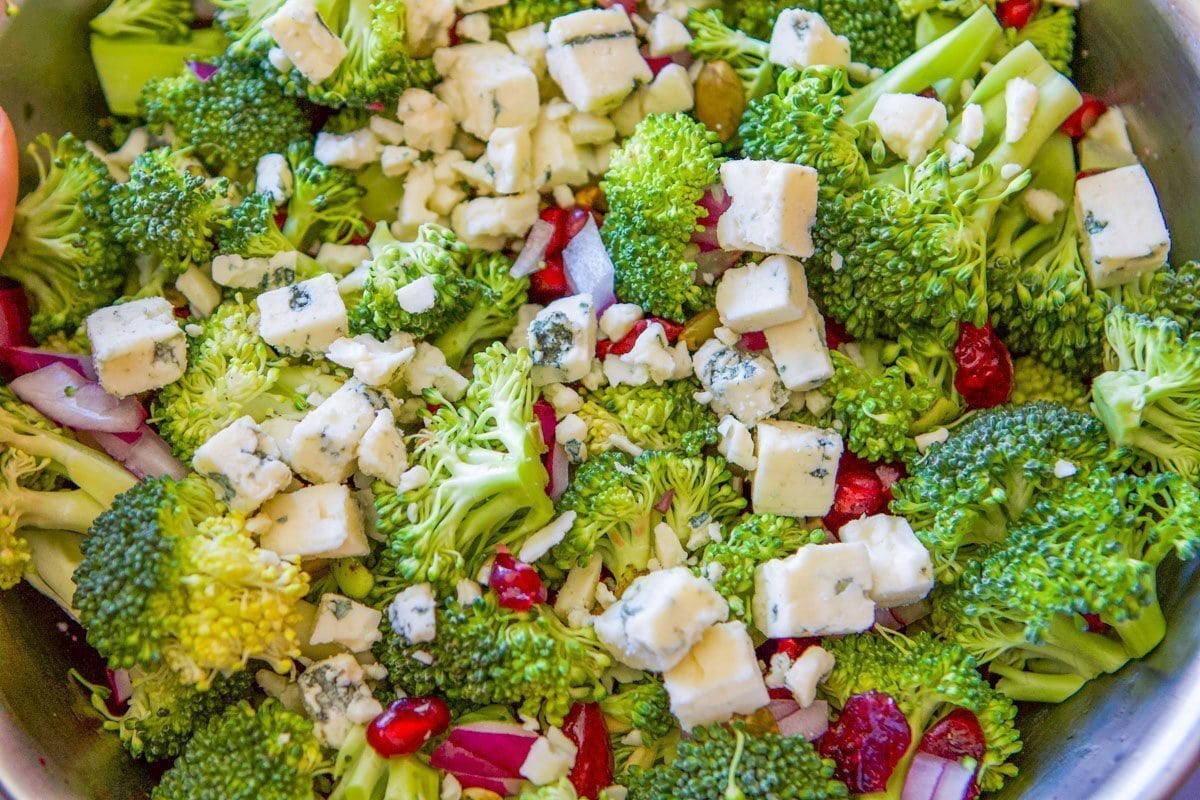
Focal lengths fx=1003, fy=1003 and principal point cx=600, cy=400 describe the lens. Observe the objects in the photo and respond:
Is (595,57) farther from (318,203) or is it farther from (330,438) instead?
(330,438)

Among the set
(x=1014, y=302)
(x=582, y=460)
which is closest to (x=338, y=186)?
(x=582, y=460)

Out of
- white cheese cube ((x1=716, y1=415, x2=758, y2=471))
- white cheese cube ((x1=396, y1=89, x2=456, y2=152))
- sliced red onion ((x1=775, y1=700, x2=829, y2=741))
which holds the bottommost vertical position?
sliced red onion ((x1=775, y1=700, x2=829, y2=741))

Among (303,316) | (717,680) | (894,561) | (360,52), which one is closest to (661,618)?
(717,680)

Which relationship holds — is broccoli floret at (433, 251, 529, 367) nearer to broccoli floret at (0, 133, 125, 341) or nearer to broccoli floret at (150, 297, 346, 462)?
broccoli floret at (150, 297, 346, 462)

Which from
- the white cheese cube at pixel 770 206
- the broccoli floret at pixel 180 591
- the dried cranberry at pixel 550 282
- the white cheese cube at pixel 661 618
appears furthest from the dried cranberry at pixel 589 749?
the white cheese cube at pixel 770 206

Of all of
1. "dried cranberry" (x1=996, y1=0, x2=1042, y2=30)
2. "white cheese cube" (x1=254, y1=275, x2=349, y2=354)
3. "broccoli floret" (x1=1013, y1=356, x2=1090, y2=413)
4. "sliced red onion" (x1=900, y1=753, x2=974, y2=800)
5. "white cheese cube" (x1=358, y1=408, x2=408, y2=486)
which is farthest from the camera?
"dried cranberry" (x1=996, y1=0, x2=1042, y2=30)

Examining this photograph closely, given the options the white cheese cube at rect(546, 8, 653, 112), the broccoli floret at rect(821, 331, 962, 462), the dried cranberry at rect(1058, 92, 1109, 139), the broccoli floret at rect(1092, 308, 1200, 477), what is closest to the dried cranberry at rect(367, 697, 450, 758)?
the broccoli floret at rect(821, 331, 962, 462)
